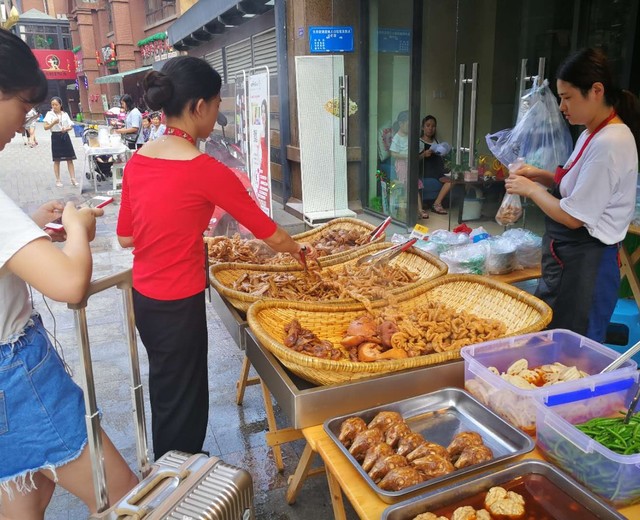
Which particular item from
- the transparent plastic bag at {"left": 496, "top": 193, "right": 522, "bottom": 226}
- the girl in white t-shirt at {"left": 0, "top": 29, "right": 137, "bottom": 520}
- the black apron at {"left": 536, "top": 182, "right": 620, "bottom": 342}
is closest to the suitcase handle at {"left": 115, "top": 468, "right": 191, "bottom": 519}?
the girl in white t-shirt at {"left": 0, "top": 29, "right": 137, "bottom": 520}

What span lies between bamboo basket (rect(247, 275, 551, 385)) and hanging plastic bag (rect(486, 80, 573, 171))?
4.83ft

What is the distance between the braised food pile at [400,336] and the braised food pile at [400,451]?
41 centimetres

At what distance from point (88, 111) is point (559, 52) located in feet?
134

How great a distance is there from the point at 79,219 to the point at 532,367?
5.52ft

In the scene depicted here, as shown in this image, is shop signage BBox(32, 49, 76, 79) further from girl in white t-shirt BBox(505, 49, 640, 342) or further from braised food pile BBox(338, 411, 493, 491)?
braised food pile BBox(338, 411, 493, 491)

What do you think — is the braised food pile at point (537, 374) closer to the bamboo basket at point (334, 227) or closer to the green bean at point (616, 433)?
the green bean at point (616, 433)

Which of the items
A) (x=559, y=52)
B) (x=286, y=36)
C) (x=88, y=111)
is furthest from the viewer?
(x=88, y=111)

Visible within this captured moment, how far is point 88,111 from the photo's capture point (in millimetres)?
39562

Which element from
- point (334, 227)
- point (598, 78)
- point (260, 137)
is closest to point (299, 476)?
point (334, 227)

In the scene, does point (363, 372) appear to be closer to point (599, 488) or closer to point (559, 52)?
point (599, 488)

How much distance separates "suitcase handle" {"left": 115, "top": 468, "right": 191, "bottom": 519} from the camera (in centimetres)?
130

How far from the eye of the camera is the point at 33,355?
5.09 feet

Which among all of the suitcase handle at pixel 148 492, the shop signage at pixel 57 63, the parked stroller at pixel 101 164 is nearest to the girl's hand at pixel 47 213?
the suitcase handle at pixel 148 492

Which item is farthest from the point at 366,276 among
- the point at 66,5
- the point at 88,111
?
the point at 66,5
